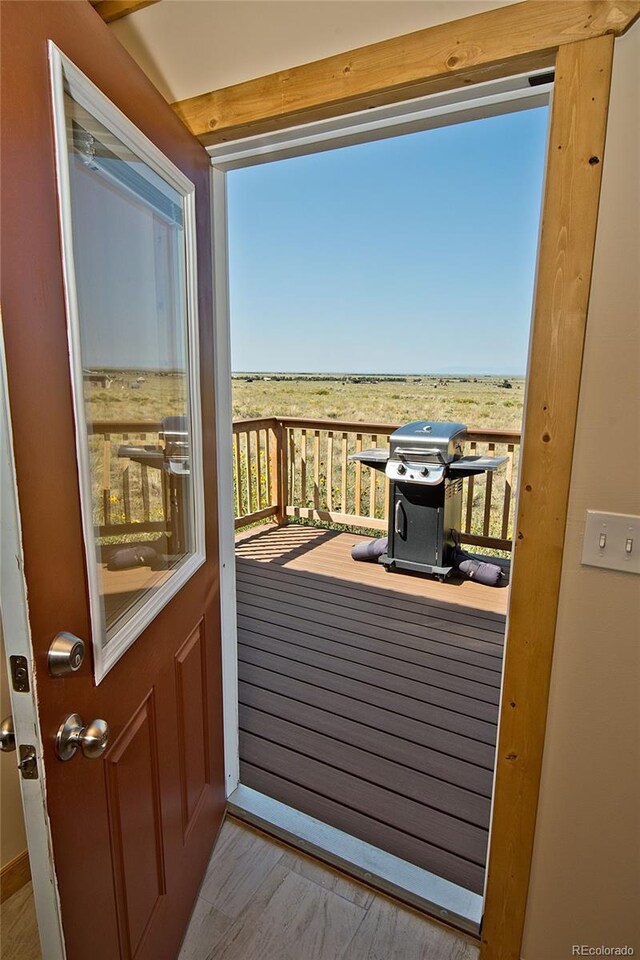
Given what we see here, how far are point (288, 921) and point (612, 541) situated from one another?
4.61ft

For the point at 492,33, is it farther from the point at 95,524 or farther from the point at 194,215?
the point at 95,524

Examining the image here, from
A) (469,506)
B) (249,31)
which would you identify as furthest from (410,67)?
(469,506)

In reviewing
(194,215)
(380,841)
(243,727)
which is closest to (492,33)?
(194,215)

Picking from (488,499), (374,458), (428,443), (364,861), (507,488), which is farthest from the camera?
(488,499)

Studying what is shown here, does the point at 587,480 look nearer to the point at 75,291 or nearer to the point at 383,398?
the point at 75,291

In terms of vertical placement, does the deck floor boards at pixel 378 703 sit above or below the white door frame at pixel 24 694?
below

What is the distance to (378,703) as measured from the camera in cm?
243

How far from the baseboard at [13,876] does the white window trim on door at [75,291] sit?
1031mm

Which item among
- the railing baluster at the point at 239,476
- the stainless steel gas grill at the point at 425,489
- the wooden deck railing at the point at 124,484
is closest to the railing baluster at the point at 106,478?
the wooden deck railing at the point at 124,484

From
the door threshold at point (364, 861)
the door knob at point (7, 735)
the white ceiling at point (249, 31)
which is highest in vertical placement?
the white ceiling at point (249, 31)

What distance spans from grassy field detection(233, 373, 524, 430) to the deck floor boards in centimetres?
200

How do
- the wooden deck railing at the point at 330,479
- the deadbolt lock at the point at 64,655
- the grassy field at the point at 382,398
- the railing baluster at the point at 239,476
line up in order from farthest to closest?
the grassy field at the point at 382,398 < the railing baluster at the point at 239,476 < the wooden deck railing at the point at 330,479 < the deadbolt lock at the point at 64,655

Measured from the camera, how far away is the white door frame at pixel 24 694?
659mm

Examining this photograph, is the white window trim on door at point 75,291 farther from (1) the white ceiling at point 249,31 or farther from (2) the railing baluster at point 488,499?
(2) the railing baluster at point 488,499
